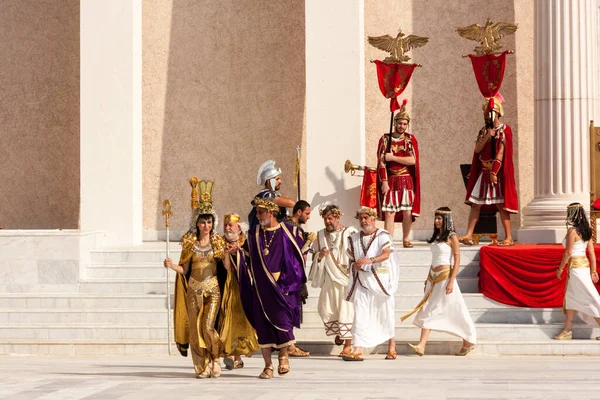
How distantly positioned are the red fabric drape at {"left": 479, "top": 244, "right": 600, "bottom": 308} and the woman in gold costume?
437cm

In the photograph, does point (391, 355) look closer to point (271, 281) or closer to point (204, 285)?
point (271, 281)

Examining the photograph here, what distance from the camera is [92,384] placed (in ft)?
35.6

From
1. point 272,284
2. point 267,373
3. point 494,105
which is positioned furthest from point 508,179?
point 267,373

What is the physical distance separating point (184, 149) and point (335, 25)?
4.00 meters

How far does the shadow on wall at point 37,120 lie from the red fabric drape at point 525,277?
835cm

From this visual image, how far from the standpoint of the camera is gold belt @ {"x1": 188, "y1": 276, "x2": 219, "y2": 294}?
465 inches

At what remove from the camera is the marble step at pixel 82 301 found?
1536cm

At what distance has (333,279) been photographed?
1390 centimetres

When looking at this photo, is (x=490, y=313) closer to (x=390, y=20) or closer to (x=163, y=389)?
(x=163, y=389)

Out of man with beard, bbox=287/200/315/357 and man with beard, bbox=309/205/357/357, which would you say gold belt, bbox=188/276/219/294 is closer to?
man with beard, bbox=287/200/315/357

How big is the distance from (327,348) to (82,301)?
3473 mm

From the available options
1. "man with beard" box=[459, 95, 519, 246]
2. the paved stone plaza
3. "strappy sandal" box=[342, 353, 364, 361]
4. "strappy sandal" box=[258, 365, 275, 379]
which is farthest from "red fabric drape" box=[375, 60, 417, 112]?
"strappy sandal" box=[258, 365, 275, 379]

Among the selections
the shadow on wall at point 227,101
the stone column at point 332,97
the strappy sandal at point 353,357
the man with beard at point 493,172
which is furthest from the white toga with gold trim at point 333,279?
the shadow on wall at point 227,101

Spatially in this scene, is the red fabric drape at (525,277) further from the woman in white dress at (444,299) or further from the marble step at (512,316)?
the woman in white dress at (444,299)
